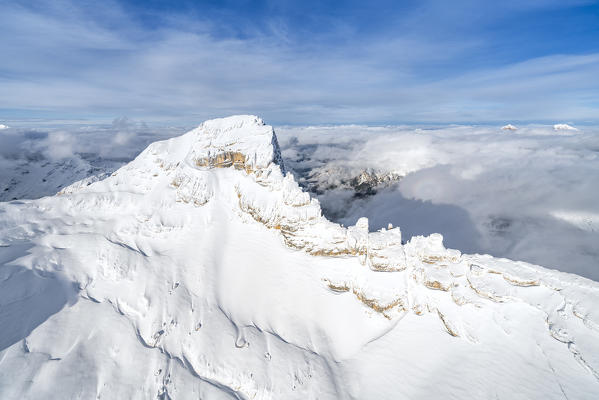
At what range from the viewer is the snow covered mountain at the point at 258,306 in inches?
1282

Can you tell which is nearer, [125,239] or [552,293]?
[552,293]

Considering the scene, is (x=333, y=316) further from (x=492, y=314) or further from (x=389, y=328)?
(x=492, y=314)

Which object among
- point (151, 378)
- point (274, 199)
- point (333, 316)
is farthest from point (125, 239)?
point (333, 316)

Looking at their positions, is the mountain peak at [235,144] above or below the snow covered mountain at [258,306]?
above

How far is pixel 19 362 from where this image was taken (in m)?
34.2

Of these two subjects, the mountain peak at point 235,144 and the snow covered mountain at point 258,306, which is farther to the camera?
the mountain peak at point 235,144

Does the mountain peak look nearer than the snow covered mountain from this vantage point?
No

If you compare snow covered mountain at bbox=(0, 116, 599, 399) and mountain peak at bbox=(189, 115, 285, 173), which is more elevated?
mountain peak at bbox=(189, 115, 285, 173)

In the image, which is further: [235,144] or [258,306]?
[235,144]

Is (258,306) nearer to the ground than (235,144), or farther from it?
nearer to the ground

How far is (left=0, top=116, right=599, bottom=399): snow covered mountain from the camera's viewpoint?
32.6 metres

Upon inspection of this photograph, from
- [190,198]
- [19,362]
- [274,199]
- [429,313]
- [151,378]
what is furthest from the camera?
[190,198]

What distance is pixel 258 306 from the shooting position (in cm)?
4584

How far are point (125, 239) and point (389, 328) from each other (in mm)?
59380
